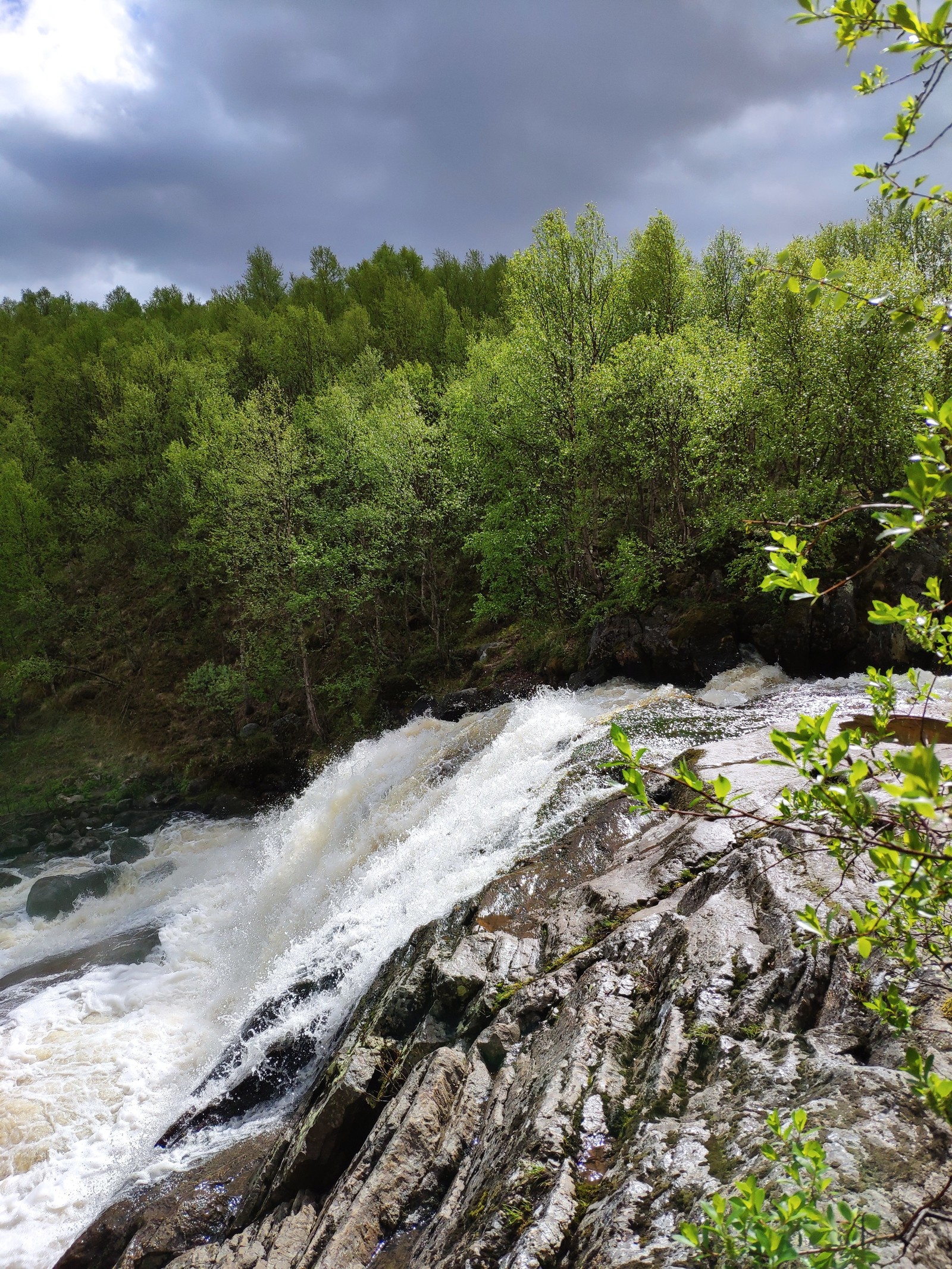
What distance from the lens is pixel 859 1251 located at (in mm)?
1435

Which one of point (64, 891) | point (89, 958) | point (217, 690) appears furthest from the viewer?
point (217, 690)

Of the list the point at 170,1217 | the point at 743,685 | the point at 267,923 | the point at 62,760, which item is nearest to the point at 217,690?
the point at 62,760

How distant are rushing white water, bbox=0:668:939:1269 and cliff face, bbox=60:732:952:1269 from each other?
105cm

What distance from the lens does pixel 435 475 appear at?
867 inches

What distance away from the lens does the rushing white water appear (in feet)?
27.5

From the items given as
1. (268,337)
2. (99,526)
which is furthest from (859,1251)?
(268,337)

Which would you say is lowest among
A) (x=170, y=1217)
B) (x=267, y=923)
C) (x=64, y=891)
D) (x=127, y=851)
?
(x=127, y=851)

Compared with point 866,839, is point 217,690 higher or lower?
lower

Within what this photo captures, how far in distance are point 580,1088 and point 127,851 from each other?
1874 centimetres

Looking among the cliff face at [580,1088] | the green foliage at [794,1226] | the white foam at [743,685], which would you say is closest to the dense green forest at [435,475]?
the white foam at [743,685]

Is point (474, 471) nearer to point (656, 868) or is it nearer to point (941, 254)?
point (656, 868)

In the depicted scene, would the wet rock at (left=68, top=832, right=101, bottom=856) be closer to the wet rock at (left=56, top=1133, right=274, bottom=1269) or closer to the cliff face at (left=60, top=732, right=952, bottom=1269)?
the wet rock at (left=56, top=1133, right=274, bottom=1269)

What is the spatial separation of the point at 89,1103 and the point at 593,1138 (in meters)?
8.88

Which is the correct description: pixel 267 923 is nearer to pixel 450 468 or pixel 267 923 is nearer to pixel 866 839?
pixel 866 839
